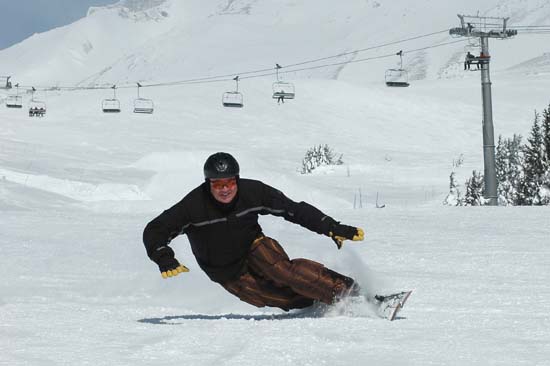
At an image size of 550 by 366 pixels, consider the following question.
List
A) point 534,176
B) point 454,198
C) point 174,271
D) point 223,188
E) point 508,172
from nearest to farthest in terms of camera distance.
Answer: point 174,271 < point 223,188 < point 454,198 < point 534,176 < point 508,172

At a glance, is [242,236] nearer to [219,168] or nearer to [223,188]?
[223,188]

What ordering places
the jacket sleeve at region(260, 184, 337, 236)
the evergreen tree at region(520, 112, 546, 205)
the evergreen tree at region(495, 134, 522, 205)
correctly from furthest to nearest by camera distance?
1. the evergreen tree at region(495, 134, 522, 205)
2. the evergreen tree at region(520, 112, 546, 205)
3. the jacket sleeve at region(260, 184, 337, 236)

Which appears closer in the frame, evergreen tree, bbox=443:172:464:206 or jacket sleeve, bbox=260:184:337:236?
jacket sleeve, bbox=260:184:337:236

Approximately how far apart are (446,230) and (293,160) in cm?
3860

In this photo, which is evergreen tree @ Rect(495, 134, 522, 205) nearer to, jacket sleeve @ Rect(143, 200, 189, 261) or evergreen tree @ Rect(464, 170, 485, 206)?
evergreen tree @ Rect(464, 170, 485, 206)

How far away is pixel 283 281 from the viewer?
5246 millimetres

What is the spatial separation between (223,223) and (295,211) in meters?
0.47

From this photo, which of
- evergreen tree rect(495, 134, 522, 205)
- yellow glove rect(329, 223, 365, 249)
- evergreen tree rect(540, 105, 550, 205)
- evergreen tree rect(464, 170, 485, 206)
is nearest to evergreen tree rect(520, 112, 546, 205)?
evergreen tree rect(540, 105, 550, 205)

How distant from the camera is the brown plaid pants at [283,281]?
17.0 ft

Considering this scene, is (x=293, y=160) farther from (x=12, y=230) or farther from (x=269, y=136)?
(x=12, y=230)

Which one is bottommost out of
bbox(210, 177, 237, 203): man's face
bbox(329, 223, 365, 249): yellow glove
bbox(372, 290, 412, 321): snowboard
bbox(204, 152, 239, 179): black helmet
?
bbox(372, 290, 412, 321): snowboard

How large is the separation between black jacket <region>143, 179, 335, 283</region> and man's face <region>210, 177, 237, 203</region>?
0.08 meters

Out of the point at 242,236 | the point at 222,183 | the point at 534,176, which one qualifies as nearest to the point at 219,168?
the point at 222,183

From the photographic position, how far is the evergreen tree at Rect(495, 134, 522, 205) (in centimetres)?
4077
